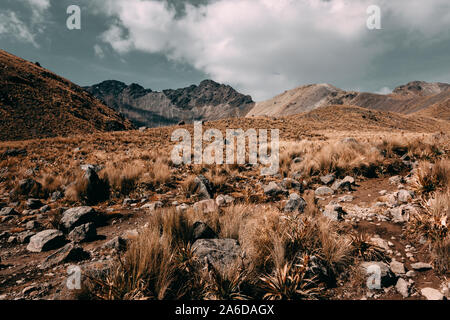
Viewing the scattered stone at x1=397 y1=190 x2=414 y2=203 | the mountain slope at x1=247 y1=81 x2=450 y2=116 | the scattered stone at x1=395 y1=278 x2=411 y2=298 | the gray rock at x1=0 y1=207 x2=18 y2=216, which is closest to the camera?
the scattered stone at x1=395 y1=278 x2=411 y2=298

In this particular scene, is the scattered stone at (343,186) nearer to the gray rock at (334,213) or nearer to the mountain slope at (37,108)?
the gray rock at (334,213)

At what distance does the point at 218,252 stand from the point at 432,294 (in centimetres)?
250

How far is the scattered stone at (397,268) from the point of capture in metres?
2.50

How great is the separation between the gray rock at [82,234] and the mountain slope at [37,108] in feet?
151

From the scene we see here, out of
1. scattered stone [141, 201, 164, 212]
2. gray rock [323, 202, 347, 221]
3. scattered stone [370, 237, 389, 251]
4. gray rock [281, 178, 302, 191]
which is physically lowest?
scattered stone [370, 237, 389, 251]

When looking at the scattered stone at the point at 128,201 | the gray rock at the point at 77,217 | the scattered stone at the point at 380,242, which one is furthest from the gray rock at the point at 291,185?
the gray rock at the point at 77,217

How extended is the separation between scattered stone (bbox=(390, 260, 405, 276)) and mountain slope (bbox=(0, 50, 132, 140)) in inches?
1987

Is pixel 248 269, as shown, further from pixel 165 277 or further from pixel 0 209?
pixel 0 209

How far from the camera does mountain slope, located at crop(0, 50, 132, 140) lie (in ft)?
124

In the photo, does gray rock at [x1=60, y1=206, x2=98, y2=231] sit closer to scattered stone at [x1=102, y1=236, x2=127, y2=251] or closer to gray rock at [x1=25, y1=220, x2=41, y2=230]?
gray rock at [x1=25, y1=220, x2=41, y2=230]

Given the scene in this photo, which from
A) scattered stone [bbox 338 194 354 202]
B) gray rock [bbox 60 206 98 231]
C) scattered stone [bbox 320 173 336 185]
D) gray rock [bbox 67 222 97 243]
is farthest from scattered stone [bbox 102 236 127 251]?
scattered stone [bbox 320 173 336 185]

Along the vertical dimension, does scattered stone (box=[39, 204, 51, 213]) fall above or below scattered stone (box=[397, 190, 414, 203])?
below
